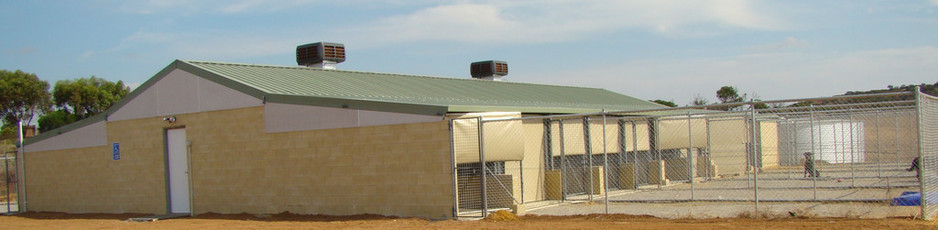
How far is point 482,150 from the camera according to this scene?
45.1ft

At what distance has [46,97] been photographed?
51594 millimetres

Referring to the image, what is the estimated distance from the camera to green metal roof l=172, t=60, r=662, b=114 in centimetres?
1484

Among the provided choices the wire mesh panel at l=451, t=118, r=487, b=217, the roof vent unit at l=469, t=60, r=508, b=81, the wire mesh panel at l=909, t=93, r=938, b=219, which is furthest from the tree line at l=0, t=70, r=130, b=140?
the wire mesh panel at l=909, t=93, r=938, b=219

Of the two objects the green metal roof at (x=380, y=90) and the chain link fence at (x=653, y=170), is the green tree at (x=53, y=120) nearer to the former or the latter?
the green metal roof at (x=380, y=90)

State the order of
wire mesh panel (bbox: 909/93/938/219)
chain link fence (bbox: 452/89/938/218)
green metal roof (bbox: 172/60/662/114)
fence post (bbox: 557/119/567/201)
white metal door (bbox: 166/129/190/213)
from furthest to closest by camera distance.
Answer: white metal door (bbox: 166/129/190/213) < fence post (bbox: 557/119/567/201) < green metal roof (bbox: 172/60/662/114) < chain link fence (bbox: 452/89/938/218) < wire mesh panel (bbox: 909/93/938/219)

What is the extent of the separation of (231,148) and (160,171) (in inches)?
91.6

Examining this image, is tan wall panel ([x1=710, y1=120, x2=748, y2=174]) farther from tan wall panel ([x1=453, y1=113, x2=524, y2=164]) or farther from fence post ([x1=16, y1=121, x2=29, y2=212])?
fence post ([x1=16, y1=121, x2=29, y2=212])

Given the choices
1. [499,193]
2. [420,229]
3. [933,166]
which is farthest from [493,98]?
[933,166]

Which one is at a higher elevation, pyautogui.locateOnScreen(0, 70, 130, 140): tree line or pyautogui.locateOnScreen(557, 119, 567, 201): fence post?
pyautogui.locateOnScreen(0, 70, 130, 140): tree line

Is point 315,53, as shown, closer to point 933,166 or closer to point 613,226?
point 613,226

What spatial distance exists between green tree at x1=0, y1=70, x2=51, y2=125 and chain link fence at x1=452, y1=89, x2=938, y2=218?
41.8 m

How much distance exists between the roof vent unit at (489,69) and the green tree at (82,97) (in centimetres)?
3058

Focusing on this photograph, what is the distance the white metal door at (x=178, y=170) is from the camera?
57.4 ft

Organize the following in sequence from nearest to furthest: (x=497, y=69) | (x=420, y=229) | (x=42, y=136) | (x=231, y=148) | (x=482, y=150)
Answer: (x=420, y=229) → (x=482, y=150) → (x=231, y=148) → (x=42, y=136) → (x=497, y=69)
